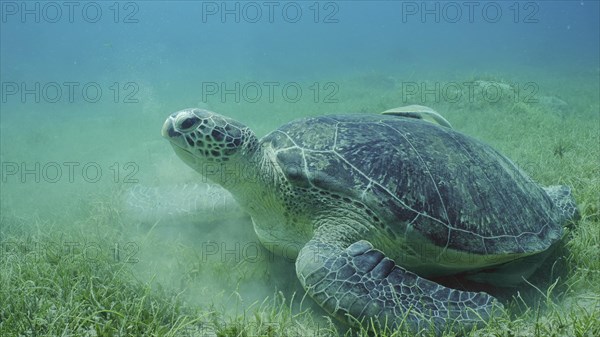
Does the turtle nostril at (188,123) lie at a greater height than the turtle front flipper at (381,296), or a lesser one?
greater

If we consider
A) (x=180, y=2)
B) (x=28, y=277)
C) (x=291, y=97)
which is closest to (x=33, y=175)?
(x=28, y=277)

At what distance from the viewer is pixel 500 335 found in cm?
209

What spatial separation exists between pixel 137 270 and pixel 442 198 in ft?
8.38

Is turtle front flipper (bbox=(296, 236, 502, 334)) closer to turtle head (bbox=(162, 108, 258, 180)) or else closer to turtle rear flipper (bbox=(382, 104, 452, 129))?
turtle head (bbox=(162, 108, 258, 180))

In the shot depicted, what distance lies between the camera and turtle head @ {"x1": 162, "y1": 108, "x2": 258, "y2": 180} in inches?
117

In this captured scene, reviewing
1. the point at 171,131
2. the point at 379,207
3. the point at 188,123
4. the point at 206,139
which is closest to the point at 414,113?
the point at 379,207

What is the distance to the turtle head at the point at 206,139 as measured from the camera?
2984 mm

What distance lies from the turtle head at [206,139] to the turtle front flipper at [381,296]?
43.8 inches

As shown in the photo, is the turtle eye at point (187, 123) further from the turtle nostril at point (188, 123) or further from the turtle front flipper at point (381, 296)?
the turtle front flipper at point (381, 296)

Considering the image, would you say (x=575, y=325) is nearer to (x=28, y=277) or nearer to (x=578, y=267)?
(x=578, y=267)

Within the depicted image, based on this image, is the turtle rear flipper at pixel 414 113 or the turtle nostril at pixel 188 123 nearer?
the turtle nostril at pixel 188 123

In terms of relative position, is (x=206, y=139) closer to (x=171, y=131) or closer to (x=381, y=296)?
(x=171, y=131)

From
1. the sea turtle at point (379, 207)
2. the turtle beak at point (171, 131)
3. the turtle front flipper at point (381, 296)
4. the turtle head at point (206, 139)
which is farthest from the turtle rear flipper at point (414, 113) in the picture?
the turtle beak at point (171, 131)

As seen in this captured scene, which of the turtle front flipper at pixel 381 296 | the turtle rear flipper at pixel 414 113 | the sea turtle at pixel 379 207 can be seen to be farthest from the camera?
the turtle rear flipper at pixel 414 113
